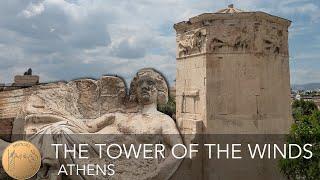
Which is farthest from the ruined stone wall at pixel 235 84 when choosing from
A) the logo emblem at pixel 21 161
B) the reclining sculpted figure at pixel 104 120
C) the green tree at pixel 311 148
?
the logo emblem at pixel 21 161

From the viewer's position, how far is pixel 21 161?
560 cm

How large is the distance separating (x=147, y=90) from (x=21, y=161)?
8.41 ft

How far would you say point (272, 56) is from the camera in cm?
652

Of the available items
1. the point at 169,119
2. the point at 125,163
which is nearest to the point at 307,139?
the point at 169,119

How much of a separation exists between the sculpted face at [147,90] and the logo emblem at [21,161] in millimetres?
2192

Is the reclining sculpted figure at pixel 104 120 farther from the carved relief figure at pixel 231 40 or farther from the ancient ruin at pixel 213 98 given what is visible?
the carved relief figure at pixel 231 40

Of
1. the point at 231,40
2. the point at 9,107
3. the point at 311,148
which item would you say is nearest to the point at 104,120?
the point at 9,107

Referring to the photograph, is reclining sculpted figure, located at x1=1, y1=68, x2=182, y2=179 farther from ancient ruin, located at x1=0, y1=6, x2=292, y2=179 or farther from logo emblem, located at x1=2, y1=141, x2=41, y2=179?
logo emblem, located at x1=2, y1=141, x2=41, y2=179

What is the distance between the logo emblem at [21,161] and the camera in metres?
5.57

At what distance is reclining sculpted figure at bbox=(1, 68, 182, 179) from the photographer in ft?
20.3

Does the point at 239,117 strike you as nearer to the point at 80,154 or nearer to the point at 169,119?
the point at 169,119

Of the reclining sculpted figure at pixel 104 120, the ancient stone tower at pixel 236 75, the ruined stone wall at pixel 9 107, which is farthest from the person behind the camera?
the ruined stone wall at pixel 9 107

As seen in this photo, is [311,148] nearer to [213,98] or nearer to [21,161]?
[213,98]

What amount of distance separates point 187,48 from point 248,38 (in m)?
1.11
